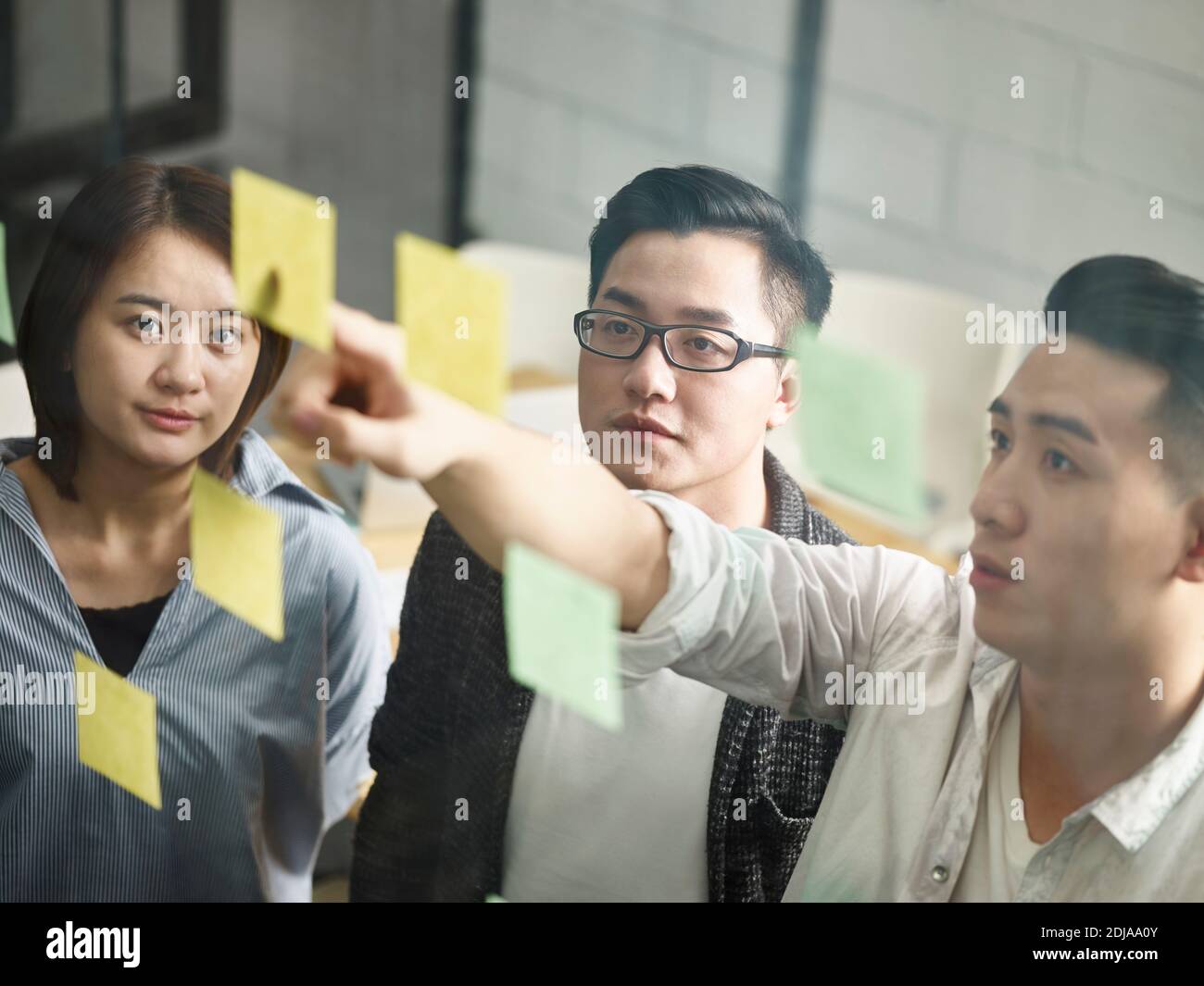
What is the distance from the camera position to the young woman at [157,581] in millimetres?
795

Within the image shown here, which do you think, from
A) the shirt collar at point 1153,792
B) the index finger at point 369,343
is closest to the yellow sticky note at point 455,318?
the index finger at point 369,343

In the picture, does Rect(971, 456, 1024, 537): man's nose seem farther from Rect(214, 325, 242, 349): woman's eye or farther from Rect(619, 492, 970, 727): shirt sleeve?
Rect(214, 325, 242, 349): woman's eye

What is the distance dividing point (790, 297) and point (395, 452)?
21 cm

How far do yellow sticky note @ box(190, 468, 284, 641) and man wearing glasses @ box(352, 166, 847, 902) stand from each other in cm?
9

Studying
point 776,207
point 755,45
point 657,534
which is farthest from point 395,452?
point 755,45

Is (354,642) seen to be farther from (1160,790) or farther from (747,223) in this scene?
(1160,790)

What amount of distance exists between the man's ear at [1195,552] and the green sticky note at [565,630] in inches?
9.9

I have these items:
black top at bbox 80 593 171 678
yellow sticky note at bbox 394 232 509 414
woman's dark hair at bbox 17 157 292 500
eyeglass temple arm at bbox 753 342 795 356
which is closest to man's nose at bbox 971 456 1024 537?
eyeglass temple arm at bbox 753 342 795 356

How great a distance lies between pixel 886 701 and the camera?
71 cm

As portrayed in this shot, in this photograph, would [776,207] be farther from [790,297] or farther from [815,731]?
[815,731]

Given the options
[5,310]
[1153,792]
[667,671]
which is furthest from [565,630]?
[5,310]

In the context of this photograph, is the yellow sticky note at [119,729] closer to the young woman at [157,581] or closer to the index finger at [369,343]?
the young woman at [157,581]

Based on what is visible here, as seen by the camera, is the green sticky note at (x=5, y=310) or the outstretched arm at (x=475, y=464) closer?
the outstretched arm at (x=475, y=464)

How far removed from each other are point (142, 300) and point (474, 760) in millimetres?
312
